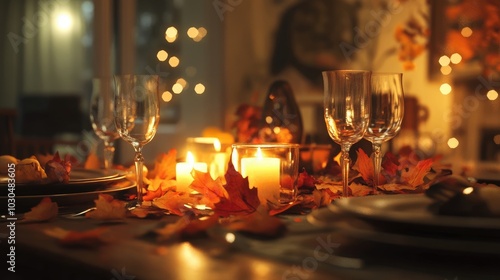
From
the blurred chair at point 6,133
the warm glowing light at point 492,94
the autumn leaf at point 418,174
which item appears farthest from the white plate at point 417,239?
the warm glowing light at point 492,94

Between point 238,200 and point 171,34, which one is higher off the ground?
point 171,34

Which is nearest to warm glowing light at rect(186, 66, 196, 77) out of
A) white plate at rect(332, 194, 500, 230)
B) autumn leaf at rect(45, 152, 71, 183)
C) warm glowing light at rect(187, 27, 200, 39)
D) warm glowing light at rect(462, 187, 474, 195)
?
warm glowing light at rect(187, 27, 200, 39)

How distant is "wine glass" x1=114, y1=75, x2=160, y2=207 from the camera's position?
3.25ft

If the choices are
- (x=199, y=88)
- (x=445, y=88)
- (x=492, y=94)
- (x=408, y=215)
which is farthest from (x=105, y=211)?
(x=445, y=88)

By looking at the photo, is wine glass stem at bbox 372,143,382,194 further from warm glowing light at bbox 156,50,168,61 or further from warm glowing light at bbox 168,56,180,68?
warm glowing light at bbox 156,50,168,61

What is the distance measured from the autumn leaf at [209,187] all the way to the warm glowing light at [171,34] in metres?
3.23

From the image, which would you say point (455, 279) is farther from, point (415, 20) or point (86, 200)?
point (415, 20)

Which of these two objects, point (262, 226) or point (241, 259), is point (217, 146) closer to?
point (262, 226)

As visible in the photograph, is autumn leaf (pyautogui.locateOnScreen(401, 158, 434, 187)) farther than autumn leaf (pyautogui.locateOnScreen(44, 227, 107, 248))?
Yes

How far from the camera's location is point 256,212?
836 millimetres

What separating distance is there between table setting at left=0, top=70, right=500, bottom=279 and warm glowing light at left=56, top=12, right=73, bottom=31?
17.6ft

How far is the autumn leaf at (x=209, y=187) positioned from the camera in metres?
0.89

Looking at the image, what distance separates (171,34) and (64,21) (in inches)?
104

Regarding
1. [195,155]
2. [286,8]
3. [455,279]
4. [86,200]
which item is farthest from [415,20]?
[455,279]
